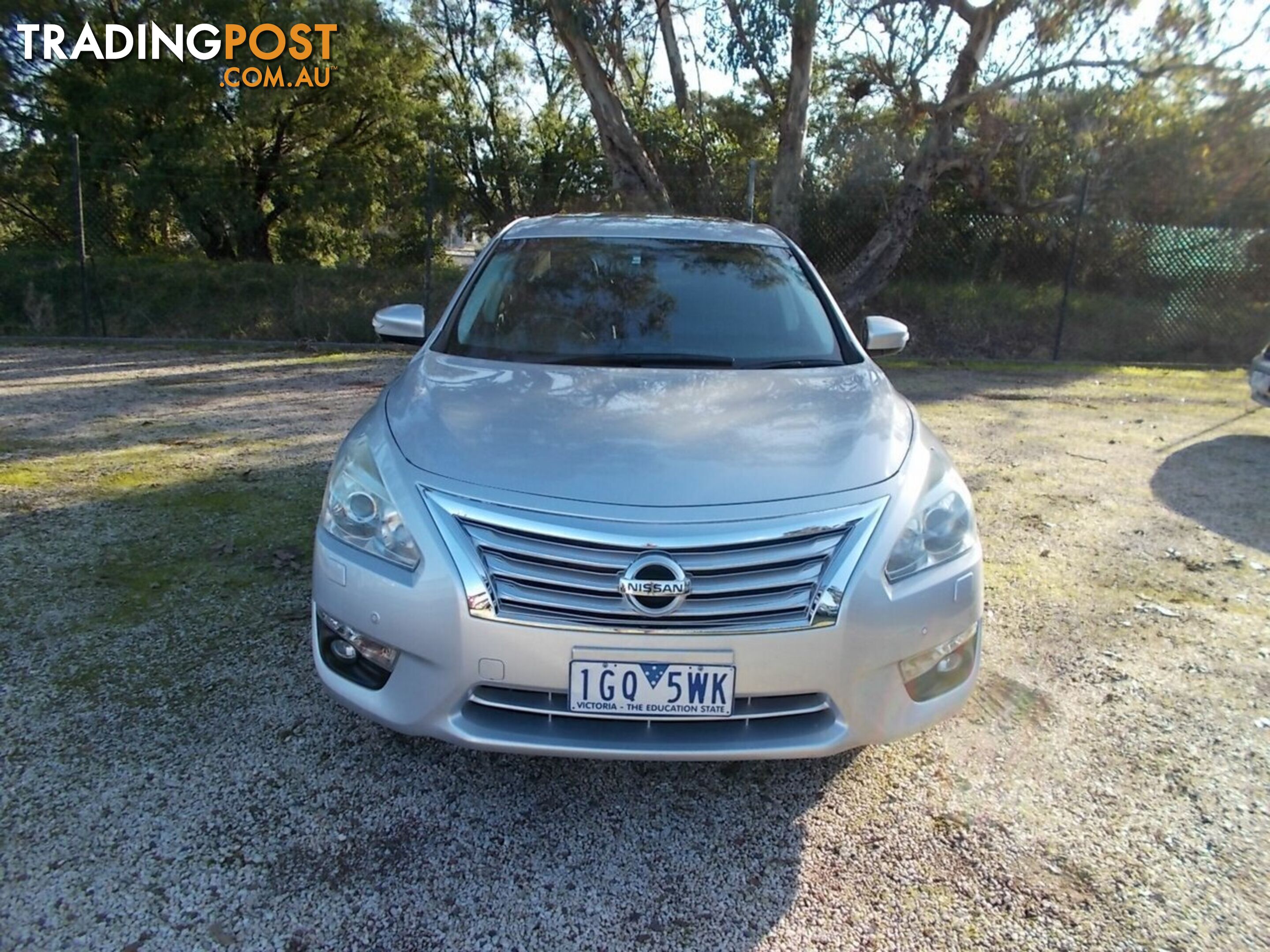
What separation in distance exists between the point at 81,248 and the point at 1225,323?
14.5m

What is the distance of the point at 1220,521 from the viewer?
16.1 ft

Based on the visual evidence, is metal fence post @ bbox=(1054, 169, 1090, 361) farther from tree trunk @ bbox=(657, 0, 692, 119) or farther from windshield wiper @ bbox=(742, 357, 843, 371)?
windshield wiper @ bbox=(742, 357, 843, 371)

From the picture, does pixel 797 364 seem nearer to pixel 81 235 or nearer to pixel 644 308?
pixel 644 308

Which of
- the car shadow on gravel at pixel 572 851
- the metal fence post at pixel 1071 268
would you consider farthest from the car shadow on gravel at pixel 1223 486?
the metal fence post at pixel 1071 268

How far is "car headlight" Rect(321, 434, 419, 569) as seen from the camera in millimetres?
2156

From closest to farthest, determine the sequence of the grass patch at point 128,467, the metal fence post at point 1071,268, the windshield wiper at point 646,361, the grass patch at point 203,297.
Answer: the windshield wiper at point 646,361 < the grass patch at point 128,467 < the grass patch at point 203,297 < the metal fence post at point 1071,268

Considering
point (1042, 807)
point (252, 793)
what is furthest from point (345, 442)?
point (1042, 807)

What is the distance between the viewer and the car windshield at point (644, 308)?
317 centimetres

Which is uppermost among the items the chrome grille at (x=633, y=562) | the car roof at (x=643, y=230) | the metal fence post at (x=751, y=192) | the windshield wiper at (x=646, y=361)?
the metal fence post at (x=751, y=192)

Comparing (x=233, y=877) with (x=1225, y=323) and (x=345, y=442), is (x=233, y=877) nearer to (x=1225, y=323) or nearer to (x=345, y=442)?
(x=345, y=442)

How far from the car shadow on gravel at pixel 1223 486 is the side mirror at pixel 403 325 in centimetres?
432

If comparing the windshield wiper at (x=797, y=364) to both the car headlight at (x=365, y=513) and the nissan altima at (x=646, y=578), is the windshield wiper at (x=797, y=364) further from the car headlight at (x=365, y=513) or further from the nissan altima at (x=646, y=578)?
the car headlight at (x=365, y=513)

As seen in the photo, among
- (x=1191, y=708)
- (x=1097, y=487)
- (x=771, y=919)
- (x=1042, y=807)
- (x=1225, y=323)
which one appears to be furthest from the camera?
(x=1225, y=323)

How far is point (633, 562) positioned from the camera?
2.02 metres
